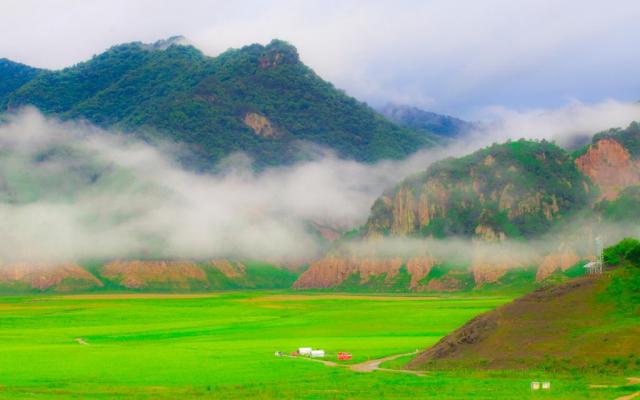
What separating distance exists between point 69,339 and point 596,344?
85.8m

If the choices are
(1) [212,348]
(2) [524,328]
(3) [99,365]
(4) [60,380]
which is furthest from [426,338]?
(4) [60,380]

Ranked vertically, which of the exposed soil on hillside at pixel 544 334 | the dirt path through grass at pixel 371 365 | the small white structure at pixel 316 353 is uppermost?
the exposed soil on hillside at pixel 544 334

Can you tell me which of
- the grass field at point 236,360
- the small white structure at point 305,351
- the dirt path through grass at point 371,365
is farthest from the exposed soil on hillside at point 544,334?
the small white structure at point 305,351

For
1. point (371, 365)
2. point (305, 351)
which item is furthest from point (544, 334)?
point (305, 351)

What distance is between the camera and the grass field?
250ft

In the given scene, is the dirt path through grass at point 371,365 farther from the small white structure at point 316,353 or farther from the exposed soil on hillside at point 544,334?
the exposed soil on hillside at point 544,334

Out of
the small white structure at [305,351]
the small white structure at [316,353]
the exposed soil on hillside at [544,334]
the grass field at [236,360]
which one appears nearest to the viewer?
the grass field at [236,360]

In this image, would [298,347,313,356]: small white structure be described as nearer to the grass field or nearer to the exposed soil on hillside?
the grass field

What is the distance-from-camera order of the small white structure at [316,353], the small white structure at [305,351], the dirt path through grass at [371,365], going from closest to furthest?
the dirt path through grass at [371,365]
the small white structure at [316,353]
the small white structure at [305,351]

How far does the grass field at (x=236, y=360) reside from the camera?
250 ft

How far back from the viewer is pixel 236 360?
338 ft

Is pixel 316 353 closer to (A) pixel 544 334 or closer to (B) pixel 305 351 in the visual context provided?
(B) pixel 305 351

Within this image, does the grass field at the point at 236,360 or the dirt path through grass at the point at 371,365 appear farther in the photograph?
the dirt path through grass at the point at 371,365

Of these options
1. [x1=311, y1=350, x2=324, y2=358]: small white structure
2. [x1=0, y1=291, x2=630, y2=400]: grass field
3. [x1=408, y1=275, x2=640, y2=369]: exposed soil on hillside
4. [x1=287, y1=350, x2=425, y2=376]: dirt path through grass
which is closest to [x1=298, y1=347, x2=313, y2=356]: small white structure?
[x1=311, y1=350, x2=324, y2=358]: small white structure
